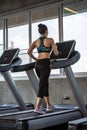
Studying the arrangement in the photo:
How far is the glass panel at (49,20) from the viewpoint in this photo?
6.73 meters

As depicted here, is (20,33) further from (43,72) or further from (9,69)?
(43,72)

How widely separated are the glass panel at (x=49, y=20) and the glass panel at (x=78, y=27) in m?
0.29

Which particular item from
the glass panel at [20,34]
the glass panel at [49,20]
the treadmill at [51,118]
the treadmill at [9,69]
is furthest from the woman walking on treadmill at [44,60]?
the glass panel at [20,34]

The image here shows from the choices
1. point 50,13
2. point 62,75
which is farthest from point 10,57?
point 50,13

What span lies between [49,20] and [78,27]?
95 centimetres

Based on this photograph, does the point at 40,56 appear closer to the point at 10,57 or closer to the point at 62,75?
the point at 10,57

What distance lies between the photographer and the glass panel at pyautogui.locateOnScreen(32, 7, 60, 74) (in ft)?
22.1

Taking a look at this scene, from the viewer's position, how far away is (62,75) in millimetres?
6453

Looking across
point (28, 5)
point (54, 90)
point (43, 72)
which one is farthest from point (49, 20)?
point (43, 72)

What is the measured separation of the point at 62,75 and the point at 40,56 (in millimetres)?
2002

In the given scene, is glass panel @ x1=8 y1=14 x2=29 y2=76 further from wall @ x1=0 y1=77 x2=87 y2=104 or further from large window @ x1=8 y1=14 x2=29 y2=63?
wall @ x1=0 y1=77 x2=87 y2=104

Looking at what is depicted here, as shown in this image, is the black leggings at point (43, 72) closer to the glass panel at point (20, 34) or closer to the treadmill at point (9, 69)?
the treadmill at point (9, 69)

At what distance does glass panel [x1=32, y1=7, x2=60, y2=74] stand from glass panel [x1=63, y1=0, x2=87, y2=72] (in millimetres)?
292

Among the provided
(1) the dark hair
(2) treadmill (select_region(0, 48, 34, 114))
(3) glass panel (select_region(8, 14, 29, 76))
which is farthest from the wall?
(1) the dark hair
